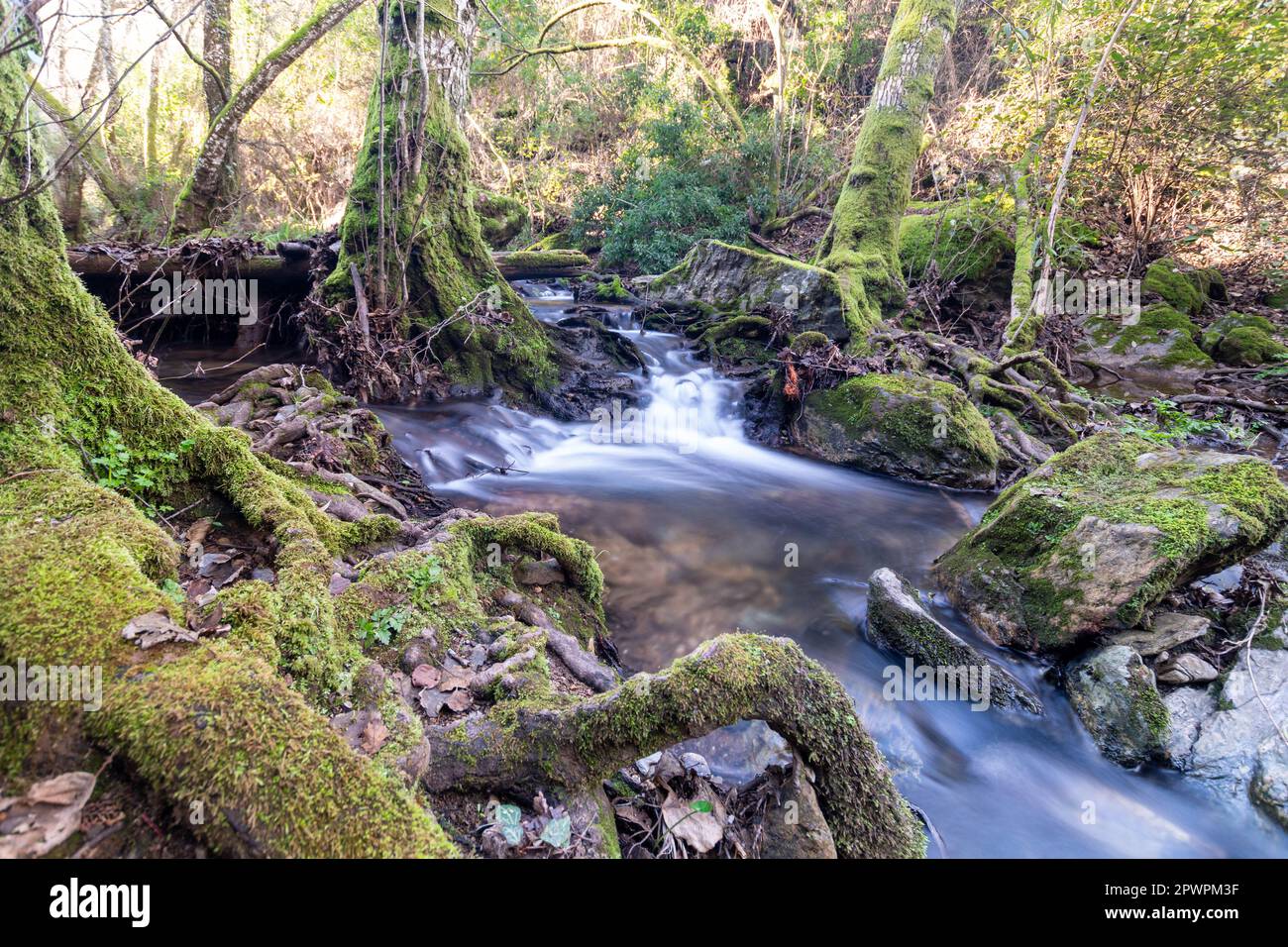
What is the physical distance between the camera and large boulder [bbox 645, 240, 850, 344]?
9.58 m

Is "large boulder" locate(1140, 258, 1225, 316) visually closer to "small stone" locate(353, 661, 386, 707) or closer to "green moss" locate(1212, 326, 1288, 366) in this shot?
"green moss" locate(1212, 326, 1288, 366)

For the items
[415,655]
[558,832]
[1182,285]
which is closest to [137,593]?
[415,655]

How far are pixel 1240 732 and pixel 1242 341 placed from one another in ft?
31.5

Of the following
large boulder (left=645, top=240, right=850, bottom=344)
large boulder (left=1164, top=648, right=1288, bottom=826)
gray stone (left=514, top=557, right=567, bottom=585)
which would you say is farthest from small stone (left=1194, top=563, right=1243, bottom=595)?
large boulder (left=645, top=240, right=850, bottom=344)

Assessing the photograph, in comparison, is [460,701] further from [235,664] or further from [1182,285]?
[1182,285]

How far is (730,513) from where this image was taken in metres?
6.41

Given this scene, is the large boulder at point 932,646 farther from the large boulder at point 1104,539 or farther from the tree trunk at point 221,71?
the tree trunk at point 221,71

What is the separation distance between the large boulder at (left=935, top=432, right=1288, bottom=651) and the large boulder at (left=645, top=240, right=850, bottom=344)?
497cm

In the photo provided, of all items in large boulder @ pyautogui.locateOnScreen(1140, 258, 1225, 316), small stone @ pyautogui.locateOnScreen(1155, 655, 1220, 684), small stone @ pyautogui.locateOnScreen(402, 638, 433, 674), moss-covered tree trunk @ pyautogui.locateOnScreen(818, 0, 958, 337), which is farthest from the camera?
large boulder @ pyautogui.locateOnScreen(1140, 258, 1225, 316)

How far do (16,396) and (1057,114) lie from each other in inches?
528

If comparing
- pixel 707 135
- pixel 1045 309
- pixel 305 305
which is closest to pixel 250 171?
pixel 707 135

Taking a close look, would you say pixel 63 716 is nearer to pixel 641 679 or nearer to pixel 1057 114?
pixel 641 679

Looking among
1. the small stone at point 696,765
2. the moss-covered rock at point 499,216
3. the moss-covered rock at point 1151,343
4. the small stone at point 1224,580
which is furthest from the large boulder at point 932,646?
the moss-covered rock at point 499,216

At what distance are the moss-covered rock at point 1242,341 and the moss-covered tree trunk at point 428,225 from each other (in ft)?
35.8
